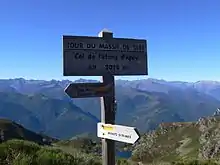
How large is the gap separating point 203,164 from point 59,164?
21.1 ft

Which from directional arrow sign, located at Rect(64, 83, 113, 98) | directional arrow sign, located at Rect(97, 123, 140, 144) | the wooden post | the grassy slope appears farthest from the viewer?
the grassy slope

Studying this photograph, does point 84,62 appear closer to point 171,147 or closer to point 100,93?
point 100,93

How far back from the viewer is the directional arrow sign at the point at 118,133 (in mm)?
6430

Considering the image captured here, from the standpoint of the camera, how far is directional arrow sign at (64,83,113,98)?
6.77m

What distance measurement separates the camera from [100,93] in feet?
23.0

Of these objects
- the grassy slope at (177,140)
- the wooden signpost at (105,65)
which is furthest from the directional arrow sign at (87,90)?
the grassy slope at (177,140)

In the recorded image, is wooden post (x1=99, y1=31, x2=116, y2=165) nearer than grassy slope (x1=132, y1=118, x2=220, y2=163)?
Yes

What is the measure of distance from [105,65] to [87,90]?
0.61 m

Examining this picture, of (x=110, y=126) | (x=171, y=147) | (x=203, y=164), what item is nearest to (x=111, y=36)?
(x=110, y=126)

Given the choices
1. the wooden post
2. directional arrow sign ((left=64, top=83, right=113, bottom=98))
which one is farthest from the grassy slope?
directional arrow sign ((left=64, top=83, right=113, bottom=98))

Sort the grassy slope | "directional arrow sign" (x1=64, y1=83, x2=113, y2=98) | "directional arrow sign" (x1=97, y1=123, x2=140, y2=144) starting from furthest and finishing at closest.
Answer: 1. the grassy slope
2. "directional arrow sign" (x1=64, y1=83, x2=113, y2=98)
3. "directional arrow sign" (x1=97, y1=123, x2=140, y2=144)

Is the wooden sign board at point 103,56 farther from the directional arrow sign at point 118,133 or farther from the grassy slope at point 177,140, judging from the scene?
the grassy slope at point 177,140

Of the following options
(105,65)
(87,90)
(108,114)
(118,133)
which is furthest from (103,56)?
(118,133)

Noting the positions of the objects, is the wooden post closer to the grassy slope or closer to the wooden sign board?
the wooden sign board
